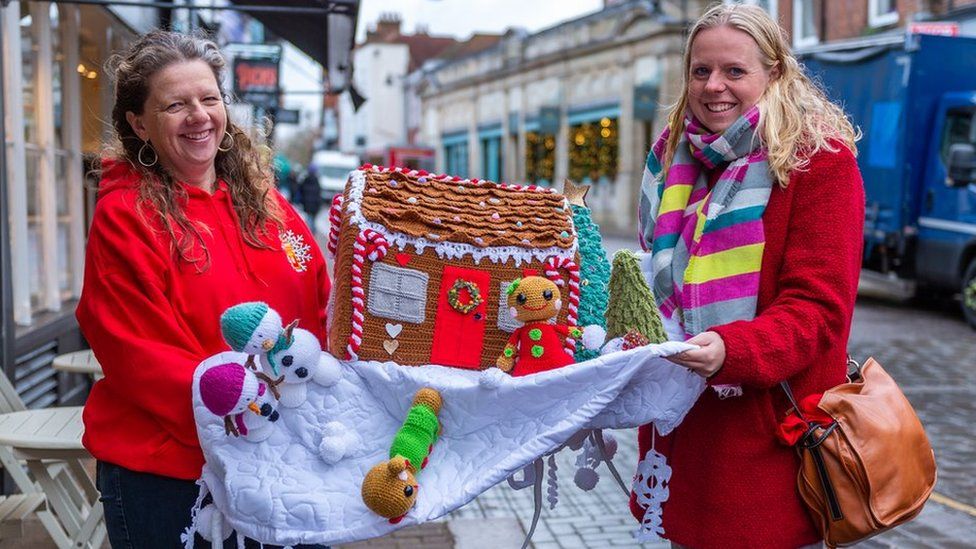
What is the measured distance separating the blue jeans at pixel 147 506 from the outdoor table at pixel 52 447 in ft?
3.17

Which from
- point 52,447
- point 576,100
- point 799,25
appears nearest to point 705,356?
point 52,447

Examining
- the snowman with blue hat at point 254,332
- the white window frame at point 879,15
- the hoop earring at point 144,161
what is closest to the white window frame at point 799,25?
the white window frame at point 879,15

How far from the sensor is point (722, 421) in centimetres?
216

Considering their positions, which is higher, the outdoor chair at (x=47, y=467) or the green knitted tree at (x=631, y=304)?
the green knitted tree at (x=631, y=304)

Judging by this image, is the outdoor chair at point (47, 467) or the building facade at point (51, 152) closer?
the outdoor chair at point (47, 467)

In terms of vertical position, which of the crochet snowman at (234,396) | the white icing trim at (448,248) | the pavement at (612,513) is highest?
the white icing trim at (448,248)

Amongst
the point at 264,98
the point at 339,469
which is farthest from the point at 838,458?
the point at 264,98

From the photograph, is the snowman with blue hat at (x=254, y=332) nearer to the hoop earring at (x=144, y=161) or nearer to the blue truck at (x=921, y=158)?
the hoop earring at (x=144, y=161)

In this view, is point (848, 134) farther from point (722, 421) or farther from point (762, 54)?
point (722, 421)

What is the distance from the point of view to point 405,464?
193cm

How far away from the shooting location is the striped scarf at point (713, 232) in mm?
2074

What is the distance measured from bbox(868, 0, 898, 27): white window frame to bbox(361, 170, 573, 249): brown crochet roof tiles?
58.8 feet

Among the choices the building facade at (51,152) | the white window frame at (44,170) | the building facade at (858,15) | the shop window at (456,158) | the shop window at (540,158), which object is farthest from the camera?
the shop window at (456,158)

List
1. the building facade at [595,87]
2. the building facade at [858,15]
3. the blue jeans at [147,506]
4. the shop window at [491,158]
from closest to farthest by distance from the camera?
the blue jeans at [147,506] → the building facade at [858,15] → the building facade at [595,87] → the shop window at [491,158]
